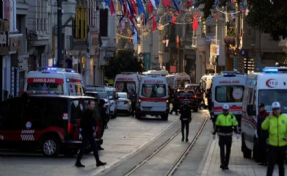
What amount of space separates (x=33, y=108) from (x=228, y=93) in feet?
55.4

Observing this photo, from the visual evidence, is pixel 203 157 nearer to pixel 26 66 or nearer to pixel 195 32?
pixel 26 66

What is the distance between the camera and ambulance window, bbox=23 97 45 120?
22.0m

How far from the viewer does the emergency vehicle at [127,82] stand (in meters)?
50.6

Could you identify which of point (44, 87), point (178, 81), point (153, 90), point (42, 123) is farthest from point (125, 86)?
point (42, 123)

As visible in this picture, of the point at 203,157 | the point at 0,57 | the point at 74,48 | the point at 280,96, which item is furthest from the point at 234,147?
the point at 74,48

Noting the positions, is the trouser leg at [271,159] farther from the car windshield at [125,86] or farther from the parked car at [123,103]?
the car windshield at [125,86]

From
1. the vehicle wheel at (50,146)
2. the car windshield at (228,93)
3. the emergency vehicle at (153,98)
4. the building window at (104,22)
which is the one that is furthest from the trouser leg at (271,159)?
the building window at (104,22)

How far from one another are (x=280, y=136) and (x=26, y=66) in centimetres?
2913

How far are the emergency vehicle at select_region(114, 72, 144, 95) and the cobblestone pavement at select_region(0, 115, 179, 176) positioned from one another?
1539 cm

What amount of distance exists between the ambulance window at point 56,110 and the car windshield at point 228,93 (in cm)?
1637

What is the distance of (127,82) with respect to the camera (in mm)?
51125

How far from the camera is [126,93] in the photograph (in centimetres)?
4856

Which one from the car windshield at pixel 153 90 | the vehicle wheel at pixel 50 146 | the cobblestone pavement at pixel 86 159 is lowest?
the cobblestone pavement at pixel 86 159

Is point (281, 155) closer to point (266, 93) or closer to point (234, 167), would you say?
point (234, 167)
